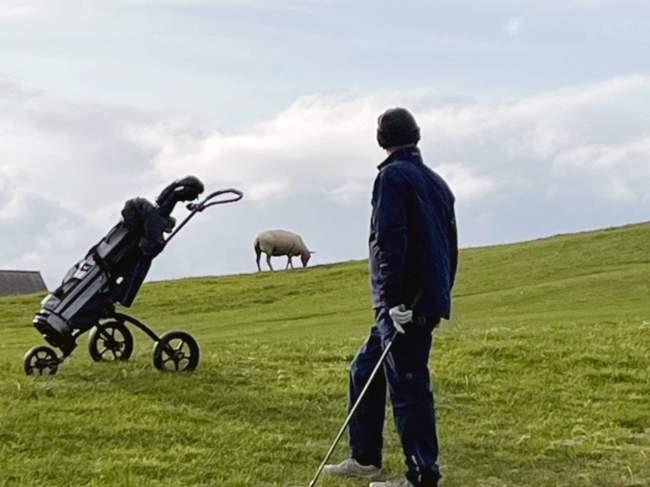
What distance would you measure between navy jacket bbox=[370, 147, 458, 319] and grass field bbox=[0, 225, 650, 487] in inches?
60.0

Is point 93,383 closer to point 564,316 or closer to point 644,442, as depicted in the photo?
point 644,442

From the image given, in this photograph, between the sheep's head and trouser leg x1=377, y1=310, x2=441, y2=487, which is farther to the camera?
the sheep's head

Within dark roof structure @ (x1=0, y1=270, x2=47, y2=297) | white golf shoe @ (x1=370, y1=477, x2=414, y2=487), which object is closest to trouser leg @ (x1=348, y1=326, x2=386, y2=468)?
white golf shoe @ (x1=370, y1=477, x2=414, y2=487)

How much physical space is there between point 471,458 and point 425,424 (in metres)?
1.53

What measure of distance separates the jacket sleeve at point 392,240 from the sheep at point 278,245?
1434 inches

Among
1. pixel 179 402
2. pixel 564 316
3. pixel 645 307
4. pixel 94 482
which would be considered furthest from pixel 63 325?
pixel 645 307

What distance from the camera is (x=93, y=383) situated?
1020cm

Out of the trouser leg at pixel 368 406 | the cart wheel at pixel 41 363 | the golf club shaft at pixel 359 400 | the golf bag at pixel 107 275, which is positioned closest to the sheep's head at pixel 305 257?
the cart wheel at pixel 41 363

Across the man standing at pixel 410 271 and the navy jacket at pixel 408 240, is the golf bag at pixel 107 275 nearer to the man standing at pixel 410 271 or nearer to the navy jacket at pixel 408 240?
the man standing at pixel 410 271

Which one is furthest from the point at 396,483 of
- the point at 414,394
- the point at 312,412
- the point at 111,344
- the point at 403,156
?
the point at 111,344

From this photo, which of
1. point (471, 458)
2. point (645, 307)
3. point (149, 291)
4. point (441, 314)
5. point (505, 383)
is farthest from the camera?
point (149, 291)

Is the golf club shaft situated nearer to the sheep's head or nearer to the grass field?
the grass field

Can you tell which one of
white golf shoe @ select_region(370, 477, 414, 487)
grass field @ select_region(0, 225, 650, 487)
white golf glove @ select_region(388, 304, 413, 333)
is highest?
white golf glove @ select_region(388, 304, 413, 333)

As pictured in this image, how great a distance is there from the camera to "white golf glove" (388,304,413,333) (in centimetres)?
663
